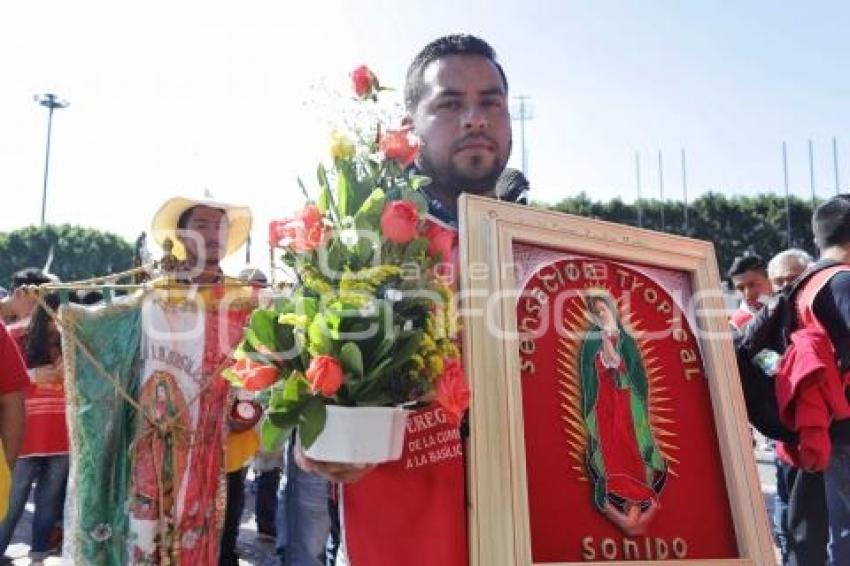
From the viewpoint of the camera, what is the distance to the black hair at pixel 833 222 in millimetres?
3721

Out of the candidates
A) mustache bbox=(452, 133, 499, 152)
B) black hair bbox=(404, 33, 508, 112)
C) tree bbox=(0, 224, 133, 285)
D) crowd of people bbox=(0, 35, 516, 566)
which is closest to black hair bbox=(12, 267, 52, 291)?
crowd of people bbox=(0, 35, 516, 566)

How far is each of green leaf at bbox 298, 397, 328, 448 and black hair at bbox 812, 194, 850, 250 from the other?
3145 millimetres

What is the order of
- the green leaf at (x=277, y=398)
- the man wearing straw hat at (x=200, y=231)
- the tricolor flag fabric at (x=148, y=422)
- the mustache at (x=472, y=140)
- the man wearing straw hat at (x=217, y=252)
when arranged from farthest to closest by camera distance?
the man wearing straw hat at (x=200, y=231) → the man wearing straw hat at (x=217, y=252) → the tricolor flag fabric at (x=148, y=422) → the mustache at (x=472, y=140) → the green leaf at (x=277, y=398)

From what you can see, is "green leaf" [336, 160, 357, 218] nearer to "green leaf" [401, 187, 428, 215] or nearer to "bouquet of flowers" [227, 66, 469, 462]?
"bouquet of flowers" [227, 66, 469, 462]

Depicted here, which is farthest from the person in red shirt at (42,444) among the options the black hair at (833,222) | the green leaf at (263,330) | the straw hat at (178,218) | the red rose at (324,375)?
the black hair at (833,222)

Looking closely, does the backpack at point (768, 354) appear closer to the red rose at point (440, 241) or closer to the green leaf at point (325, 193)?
the red rose at point (440, 241)

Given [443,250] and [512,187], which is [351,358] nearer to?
[443,250]

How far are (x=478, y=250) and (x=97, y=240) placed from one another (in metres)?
37.5

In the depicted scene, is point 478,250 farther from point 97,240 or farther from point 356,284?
point 97,240

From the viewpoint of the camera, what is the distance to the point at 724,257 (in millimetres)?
37344

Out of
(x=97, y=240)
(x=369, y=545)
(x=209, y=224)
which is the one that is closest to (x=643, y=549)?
→ (x=369, y=545)

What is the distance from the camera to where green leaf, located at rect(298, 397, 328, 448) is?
150cm

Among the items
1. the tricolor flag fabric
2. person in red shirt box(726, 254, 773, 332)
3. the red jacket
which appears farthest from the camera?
person in red shirt box(726, 254, 773, 332)

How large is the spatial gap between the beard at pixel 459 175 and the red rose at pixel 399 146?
0.30 m
